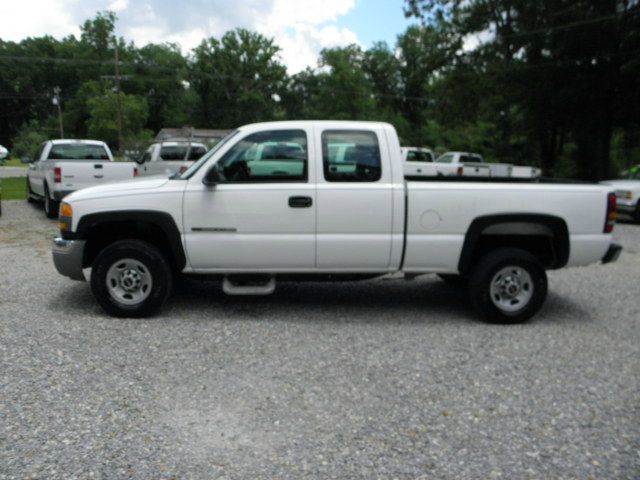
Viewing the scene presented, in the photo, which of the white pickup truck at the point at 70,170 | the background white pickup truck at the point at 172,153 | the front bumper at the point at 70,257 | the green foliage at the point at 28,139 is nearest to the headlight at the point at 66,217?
the front bumper at the point at 70,257

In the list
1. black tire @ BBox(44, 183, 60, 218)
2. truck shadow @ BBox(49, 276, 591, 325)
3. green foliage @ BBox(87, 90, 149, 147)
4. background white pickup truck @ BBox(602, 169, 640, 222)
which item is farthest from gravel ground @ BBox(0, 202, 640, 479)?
A: green foliage @ BBox(87, 90, 149, 147)

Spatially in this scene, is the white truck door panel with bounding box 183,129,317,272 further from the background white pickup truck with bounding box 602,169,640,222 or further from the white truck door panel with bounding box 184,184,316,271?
the background white pickup truck with bounding box 602,169,640,222

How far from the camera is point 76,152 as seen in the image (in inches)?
596

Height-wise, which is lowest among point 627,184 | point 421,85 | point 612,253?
point 612,253

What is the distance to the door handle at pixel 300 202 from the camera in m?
A: 5.70

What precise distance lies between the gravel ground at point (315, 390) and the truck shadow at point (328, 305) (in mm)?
39

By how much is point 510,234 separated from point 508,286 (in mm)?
514

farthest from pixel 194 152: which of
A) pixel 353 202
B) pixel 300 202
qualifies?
pixel 353 202

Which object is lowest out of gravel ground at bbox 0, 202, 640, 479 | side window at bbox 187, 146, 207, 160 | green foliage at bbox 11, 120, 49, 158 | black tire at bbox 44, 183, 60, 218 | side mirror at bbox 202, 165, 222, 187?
gravel ground at bbox 0, 202, 640, 479

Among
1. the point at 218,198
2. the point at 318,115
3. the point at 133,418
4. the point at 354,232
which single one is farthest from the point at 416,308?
the point at 318,115

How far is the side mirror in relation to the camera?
18.6ft

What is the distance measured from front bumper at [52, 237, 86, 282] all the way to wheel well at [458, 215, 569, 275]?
368 cm

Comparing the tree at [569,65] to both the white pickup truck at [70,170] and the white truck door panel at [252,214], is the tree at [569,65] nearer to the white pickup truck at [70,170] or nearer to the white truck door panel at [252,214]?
the white pickup truck at [70,170]

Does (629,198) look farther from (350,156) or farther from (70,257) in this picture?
(70,257)
